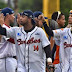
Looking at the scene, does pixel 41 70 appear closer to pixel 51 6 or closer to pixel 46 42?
pixel 46 42

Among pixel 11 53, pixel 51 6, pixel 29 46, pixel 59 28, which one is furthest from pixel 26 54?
pixel 51 6

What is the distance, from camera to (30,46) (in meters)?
10.4

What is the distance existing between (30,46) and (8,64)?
54.1 inches

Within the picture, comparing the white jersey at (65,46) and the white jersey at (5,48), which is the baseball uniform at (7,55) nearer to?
the white jersey at (5,48)

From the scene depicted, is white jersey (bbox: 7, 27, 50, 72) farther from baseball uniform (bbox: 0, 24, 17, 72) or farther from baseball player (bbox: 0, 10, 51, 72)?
baseball uniform (bbox: 0, 24, 17, 72)

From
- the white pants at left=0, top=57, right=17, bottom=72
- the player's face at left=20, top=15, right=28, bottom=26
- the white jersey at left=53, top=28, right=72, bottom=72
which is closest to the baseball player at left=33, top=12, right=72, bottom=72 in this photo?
the white jersey at left=53, top=28, right=72, bottom=72

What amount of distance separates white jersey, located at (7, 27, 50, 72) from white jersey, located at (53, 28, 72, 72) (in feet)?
2.84

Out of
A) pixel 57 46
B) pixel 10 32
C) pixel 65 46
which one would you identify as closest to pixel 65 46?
pixel 65 46

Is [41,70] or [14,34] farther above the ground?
[14,34]

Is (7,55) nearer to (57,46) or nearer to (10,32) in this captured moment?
(10,32)

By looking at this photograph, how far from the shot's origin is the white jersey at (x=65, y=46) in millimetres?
11078

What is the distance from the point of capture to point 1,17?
1099 cm

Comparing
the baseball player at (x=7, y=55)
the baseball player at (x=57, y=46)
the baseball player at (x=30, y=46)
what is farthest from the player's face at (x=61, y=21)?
the baseball player at (x=30, y=46)

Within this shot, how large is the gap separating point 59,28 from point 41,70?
1911mm
